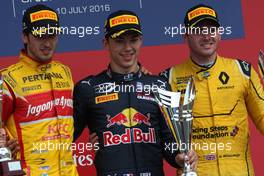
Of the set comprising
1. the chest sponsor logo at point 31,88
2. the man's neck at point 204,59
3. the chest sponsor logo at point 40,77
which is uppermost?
the man's neck at point 204,59

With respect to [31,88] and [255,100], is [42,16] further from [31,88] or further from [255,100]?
[255,100]

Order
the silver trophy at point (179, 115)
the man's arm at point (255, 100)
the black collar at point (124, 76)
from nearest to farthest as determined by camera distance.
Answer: the silver trophy at point (179, 115) < the black collar at point (124, 76) < the man's arm at point (255, 100)

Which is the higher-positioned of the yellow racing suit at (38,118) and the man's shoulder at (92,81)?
A: the man's shoulder at (92,81)

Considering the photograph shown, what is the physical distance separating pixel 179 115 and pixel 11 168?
0.74 metres

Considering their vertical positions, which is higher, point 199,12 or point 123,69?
point 199,12

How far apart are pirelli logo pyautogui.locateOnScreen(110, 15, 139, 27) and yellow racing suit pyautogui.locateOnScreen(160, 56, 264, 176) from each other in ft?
1.26

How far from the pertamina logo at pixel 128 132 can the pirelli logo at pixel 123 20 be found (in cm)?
39

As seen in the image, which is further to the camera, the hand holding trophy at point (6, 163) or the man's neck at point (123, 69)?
the man's neck at point (123, 69)

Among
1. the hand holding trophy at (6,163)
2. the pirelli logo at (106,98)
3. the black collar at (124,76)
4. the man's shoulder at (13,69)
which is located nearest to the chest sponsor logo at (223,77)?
the black collar at (124,76)

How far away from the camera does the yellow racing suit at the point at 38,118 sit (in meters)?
3.19

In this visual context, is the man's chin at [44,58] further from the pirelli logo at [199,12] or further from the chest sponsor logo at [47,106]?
the pirelli logo at [199,12]

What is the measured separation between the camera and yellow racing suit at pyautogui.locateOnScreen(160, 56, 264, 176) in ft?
11.3

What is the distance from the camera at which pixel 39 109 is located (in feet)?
10.5

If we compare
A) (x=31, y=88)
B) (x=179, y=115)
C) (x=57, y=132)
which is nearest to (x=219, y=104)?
(x=179, y=115)
